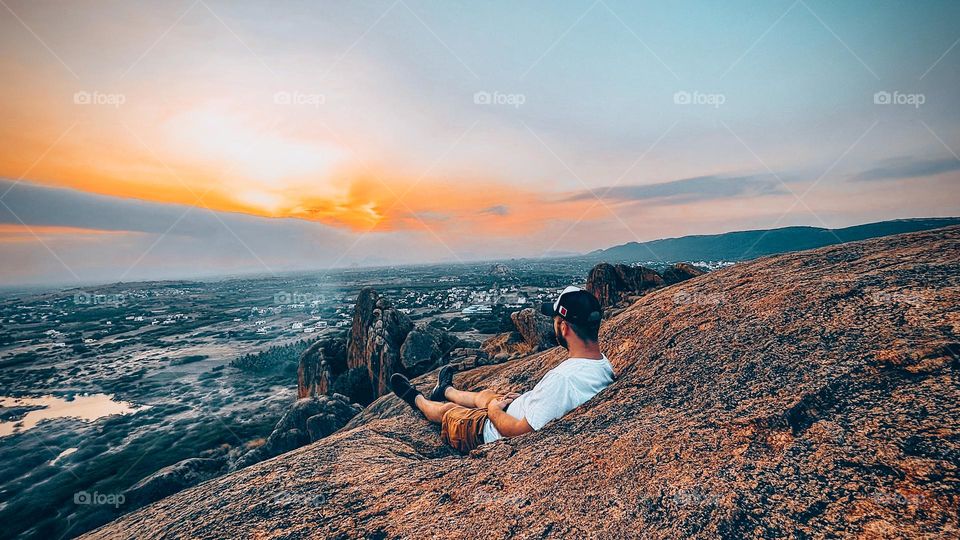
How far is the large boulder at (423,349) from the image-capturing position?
49.1 feet

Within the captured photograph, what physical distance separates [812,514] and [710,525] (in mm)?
569

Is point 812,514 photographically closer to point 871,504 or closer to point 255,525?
point 871,504

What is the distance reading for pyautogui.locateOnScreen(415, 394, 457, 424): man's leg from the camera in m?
6.12

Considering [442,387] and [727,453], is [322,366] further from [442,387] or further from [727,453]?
[727,453]

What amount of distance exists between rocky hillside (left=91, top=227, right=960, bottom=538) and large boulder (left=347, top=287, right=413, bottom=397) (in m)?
10.4

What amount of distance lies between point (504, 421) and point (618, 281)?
11388mm

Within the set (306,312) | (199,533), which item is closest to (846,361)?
(199,533)
